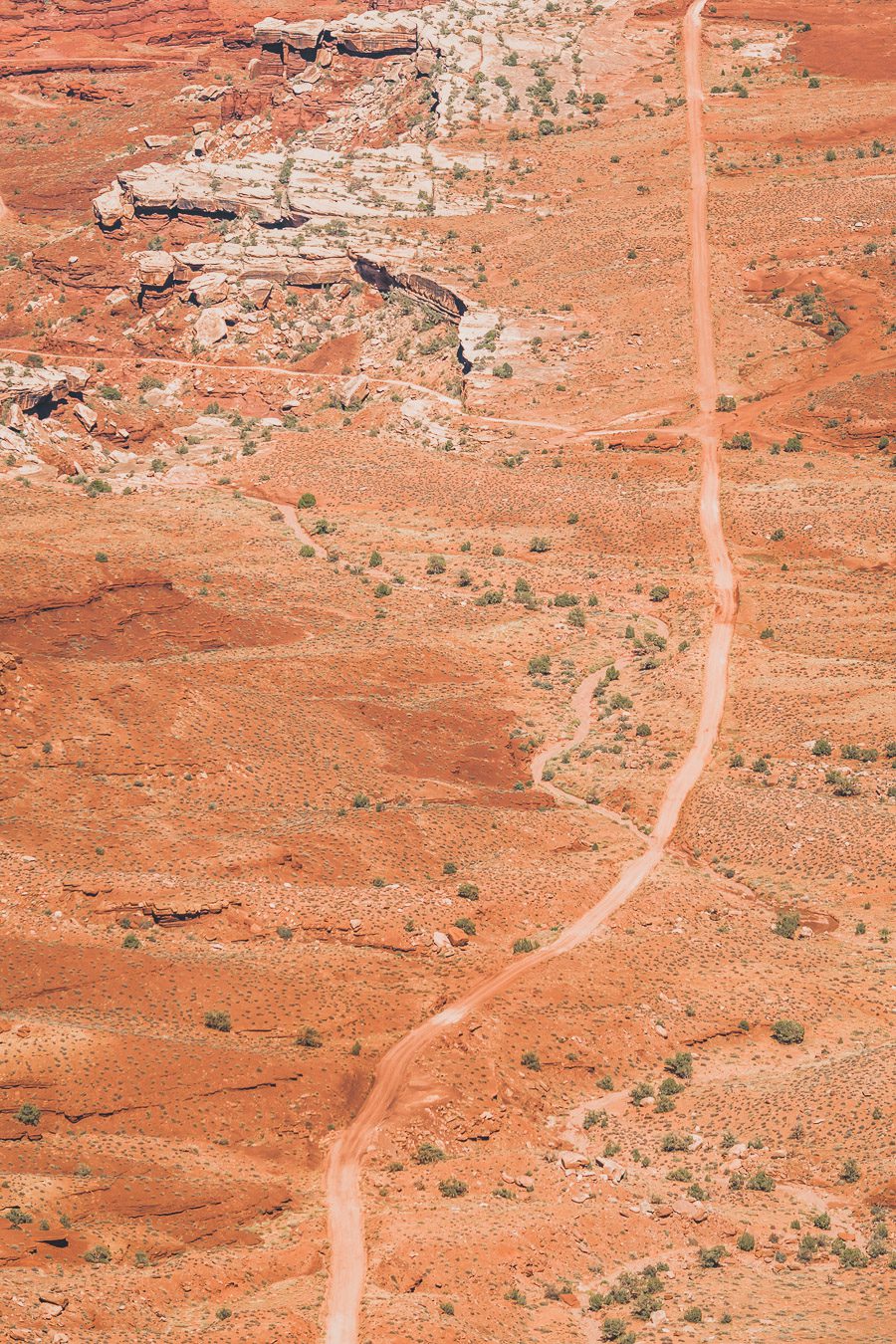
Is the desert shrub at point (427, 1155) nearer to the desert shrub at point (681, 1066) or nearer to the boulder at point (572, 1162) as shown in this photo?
the boulder at point (572, 1162)

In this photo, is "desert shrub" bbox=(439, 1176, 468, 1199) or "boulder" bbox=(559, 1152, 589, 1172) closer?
"desert shrub" bbox=(439, 1176, 468, 1199)

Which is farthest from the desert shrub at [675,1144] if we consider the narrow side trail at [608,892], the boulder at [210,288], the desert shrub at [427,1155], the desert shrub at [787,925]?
the boulder at [210,288]

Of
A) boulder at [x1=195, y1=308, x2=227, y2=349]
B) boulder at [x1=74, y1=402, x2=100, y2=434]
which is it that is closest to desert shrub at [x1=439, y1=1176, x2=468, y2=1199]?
boulder at [x1=74, y1=402, x2=100, y2=434]

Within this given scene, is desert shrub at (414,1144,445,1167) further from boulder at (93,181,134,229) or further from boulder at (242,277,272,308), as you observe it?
boulder at (93,181,134,229)

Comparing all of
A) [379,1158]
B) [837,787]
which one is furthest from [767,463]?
[379,1158]

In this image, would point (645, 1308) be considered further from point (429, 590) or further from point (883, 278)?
point (883, 278)
